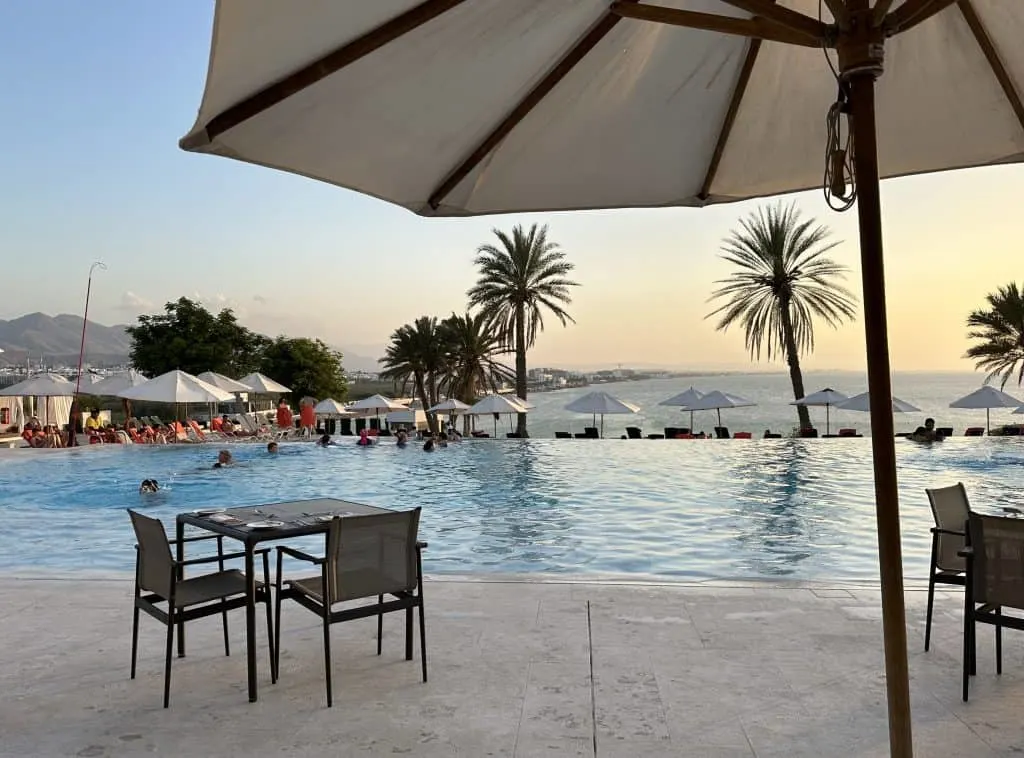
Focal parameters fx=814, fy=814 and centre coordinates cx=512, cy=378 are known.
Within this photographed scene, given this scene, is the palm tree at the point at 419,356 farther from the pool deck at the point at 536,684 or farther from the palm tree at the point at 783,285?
the pool deck at the point at 536,684

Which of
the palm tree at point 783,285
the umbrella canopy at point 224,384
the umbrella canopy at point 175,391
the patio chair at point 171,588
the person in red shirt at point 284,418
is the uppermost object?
the palm tree at point 783,285

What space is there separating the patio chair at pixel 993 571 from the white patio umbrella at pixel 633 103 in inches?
66.7

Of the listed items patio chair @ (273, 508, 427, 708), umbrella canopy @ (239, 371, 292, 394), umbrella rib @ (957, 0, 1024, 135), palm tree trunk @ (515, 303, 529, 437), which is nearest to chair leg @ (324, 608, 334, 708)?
patio chair @ (273, 508, 427, 708)

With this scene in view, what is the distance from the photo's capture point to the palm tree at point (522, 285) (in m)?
36.2

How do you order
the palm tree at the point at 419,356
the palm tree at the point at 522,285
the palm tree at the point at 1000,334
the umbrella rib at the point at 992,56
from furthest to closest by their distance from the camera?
the palm tree at the point at 419,356 → the palm tree at the point at 522,285 → the palm tree at the point at 1000,334 → the umbrella rib at the point at 992,56

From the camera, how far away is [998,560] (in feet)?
12.4

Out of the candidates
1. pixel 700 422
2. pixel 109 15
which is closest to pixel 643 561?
pixel 109 15

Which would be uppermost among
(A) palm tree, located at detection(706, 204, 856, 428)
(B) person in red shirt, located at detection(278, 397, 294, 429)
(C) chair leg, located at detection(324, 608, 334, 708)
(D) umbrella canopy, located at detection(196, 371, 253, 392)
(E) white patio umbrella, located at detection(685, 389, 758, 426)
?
(A) palm tree, located at detection(706, 204, 856, 428)

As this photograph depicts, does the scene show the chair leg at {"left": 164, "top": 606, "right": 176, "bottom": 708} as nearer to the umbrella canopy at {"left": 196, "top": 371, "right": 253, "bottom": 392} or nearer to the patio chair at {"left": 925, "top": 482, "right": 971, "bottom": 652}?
the patio chair at {"left": 925, "top": 482, "right": 971, "bottom": 652}

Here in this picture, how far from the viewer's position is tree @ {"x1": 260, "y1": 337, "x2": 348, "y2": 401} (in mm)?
54719

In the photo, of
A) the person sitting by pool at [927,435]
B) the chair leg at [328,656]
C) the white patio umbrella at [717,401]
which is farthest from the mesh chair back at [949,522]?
the white patio umbrella at [717,401]

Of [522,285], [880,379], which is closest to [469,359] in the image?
[522,285]

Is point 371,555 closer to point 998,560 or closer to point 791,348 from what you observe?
point 998,560

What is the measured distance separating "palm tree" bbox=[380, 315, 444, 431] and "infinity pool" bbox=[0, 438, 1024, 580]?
18.8 meters
